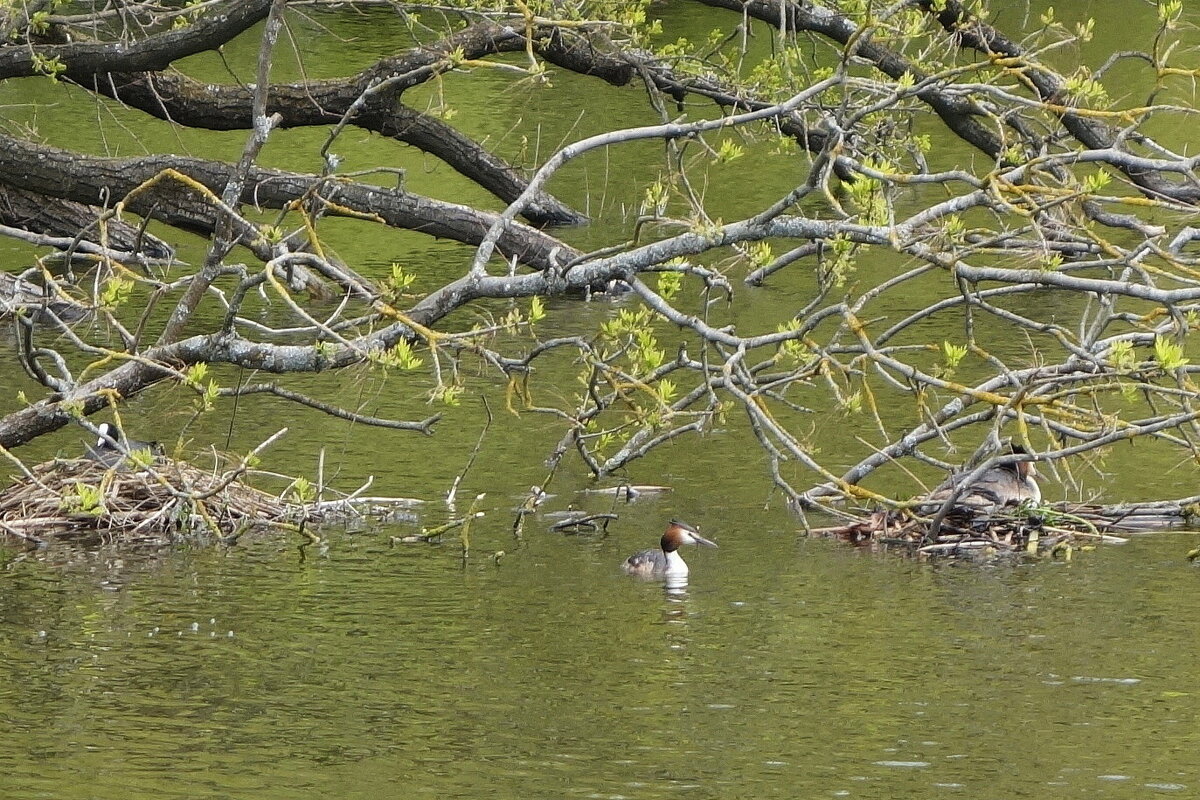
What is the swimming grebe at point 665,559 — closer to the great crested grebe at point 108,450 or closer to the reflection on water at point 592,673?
the reflection on water at point 592,673

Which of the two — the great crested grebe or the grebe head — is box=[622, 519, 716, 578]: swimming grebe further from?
the great crested grebe

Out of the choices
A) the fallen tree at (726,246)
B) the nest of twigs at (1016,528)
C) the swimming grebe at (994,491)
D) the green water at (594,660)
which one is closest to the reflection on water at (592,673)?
the green water at (594,660)

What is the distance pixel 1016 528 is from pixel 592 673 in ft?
9.61

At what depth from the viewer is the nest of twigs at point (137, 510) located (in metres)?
10.8

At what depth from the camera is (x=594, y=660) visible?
331 inches

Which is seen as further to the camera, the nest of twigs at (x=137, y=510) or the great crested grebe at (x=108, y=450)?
the great crested grebe at (x=108, y=450)

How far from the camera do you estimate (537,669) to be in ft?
27.2

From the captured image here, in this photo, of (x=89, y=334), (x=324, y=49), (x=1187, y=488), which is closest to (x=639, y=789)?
(x=1187, y=488)

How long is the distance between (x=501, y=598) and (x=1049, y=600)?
7.88ft

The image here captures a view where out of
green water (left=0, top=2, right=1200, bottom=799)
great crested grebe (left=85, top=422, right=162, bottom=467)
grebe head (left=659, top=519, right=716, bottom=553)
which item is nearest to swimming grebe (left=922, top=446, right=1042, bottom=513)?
green water (left=0, top=2, right=1200, bottom=799)

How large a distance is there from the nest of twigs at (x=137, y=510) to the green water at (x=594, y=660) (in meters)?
0.24

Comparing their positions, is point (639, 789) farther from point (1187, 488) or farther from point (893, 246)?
point (1187, 488)

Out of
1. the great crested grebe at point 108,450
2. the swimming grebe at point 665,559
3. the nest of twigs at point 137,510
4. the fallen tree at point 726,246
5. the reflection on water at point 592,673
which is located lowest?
the reflection on water at point 592,673

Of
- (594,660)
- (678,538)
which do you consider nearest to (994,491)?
(678,538)
